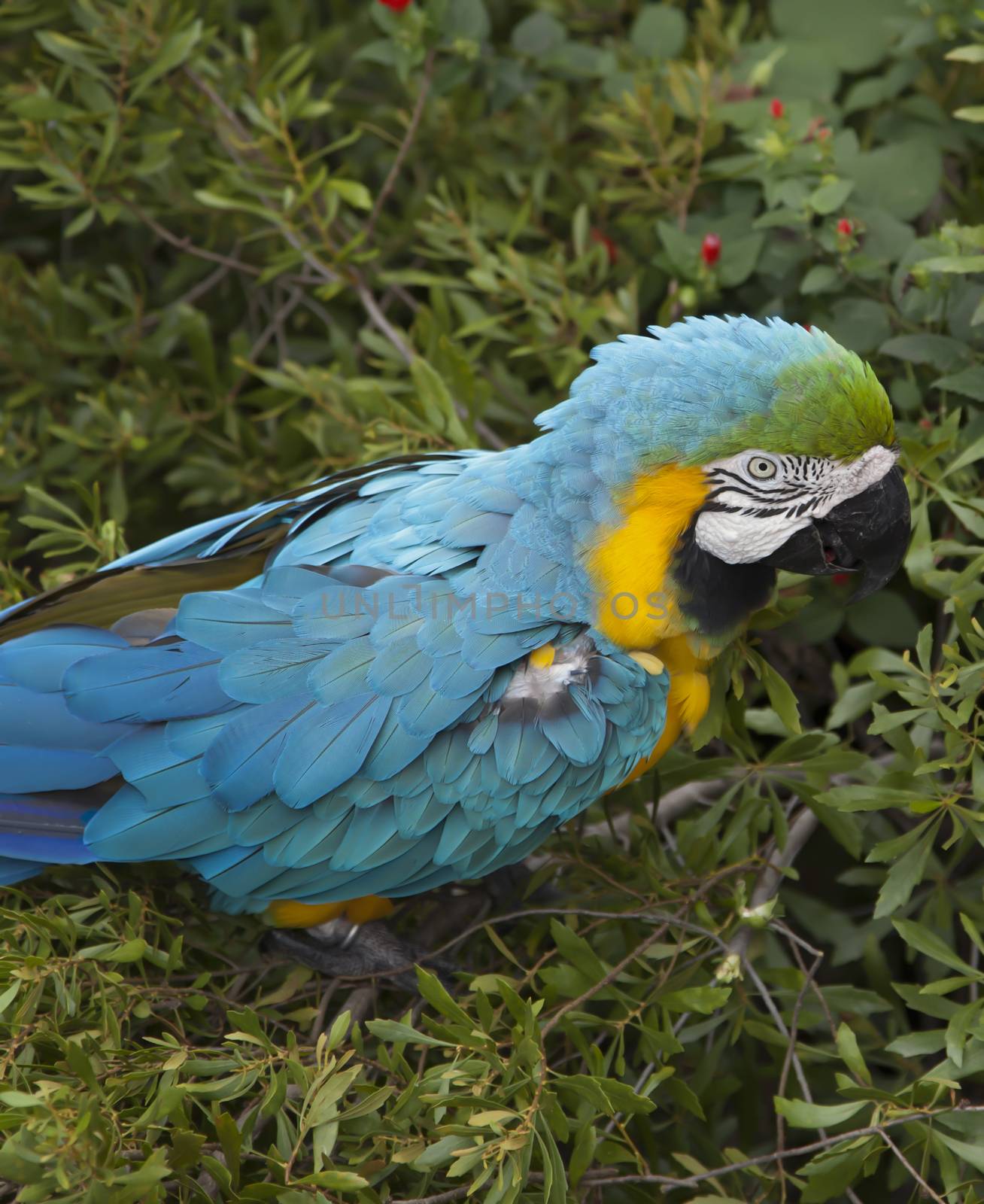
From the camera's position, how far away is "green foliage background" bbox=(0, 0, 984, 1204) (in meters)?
1.65

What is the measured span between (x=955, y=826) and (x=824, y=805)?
0.26 meters

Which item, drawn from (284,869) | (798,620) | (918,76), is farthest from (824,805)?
(918,76)

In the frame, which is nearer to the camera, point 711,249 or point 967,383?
point 967,383

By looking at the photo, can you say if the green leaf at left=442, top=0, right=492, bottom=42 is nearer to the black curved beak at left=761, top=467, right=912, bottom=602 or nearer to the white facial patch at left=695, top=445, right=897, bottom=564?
the white facial patch at left=695, top=445, right=897, bottom=564

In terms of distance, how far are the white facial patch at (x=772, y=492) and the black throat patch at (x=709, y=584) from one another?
35 millimetres

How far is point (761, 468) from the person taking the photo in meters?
1.81

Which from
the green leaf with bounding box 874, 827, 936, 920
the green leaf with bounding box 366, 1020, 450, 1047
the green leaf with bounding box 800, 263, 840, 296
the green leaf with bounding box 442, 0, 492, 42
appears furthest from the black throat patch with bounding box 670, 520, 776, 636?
the green leaf with bounding box 442, 0, 492, 42

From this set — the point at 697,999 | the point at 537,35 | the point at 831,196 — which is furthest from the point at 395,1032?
the point at 537,35

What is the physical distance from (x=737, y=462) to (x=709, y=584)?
214 millimetres

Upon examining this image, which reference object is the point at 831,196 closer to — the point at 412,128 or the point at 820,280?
the point at 820,280

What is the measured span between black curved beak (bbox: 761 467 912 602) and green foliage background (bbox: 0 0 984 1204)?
0.10 metres

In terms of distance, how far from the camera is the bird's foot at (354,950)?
2088 mm

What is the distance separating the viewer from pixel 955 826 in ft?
5.80

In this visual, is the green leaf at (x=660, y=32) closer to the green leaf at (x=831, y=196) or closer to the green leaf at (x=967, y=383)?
the green leaf at (x=831, y=196)
